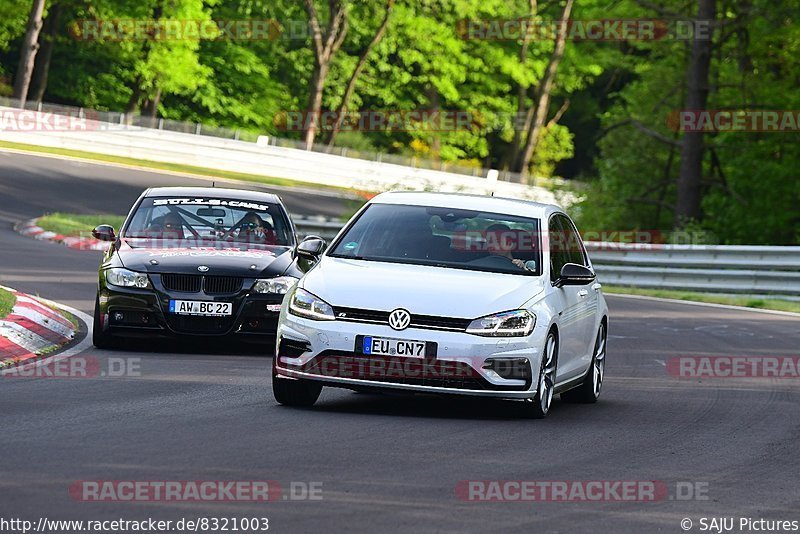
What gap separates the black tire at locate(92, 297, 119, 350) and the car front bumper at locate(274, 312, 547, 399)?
3.98m

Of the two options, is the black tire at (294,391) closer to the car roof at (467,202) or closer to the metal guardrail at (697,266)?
the car roof at (467,202)

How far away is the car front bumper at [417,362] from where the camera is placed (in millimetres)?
10367

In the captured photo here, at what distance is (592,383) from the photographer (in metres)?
12.8

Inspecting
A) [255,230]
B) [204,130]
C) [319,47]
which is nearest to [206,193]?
[255,230]

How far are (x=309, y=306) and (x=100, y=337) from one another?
4116 millimetres

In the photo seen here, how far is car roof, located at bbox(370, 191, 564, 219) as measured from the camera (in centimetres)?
1200

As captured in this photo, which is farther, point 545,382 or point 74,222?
point 74,222

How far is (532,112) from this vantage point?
84.6 m

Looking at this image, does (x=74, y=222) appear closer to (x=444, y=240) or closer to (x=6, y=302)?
(x=6, y=302)

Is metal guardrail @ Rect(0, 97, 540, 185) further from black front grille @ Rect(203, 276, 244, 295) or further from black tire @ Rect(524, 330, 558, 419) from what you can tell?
black tire @ Rect(524, 330, 558, 419)

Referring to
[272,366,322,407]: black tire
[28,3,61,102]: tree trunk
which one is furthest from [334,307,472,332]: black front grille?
[28,3,61,102]: tree trunk

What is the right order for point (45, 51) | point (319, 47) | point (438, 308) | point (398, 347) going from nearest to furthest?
1. point (398, 347)
2. point (438, 308)
3. point (45, 51)
4. point (319, 47)

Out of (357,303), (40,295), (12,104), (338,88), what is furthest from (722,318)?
(338,88)

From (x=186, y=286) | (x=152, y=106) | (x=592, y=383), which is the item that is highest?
(x=186, y=286)
